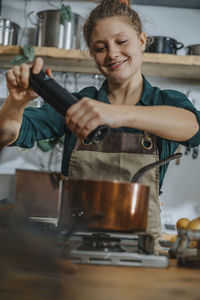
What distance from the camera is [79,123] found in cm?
67

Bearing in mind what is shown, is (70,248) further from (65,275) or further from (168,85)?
(168,85)

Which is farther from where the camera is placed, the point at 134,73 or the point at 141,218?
the point at 134,73


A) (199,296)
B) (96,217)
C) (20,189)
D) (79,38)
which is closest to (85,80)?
(79,38)

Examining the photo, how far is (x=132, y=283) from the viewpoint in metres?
0.47

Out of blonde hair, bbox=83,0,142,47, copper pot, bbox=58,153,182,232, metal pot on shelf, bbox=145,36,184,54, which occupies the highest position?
metal pot on shelf, bbox=145,36,184,54

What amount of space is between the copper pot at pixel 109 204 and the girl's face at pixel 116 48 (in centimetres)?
53

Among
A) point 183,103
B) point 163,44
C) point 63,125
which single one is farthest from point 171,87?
point 183,103

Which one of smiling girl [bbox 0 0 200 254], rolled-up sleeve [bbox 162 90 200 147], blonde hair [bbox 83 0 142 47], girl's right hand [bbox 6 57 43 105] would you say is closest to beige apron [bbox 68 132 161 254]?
smiling girl [bbox 0 0 200 254]

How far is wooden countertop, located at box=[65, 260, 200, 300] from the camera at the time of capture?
0.41 meters

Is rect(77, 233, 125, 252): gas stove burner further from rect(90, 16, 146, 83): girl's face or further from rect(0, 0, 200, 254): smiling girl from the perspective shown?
rect(90, 16, 146, 83): girl's face

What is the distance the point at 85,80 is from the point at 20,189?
3.00 feet

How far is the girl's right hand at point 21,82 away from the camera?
751 millimetres

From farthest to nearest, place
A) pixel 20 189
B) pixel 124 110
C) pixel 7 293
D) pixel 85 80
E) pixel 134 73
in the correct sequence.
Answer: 1. pixel 85 80
2. pixel 20 189
3. pixel 134 73
4. pixel 124 110
5. pixel 7 293

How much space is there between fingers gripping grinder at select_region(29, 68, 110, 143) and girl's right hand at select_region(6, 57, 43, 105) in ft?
0.12
